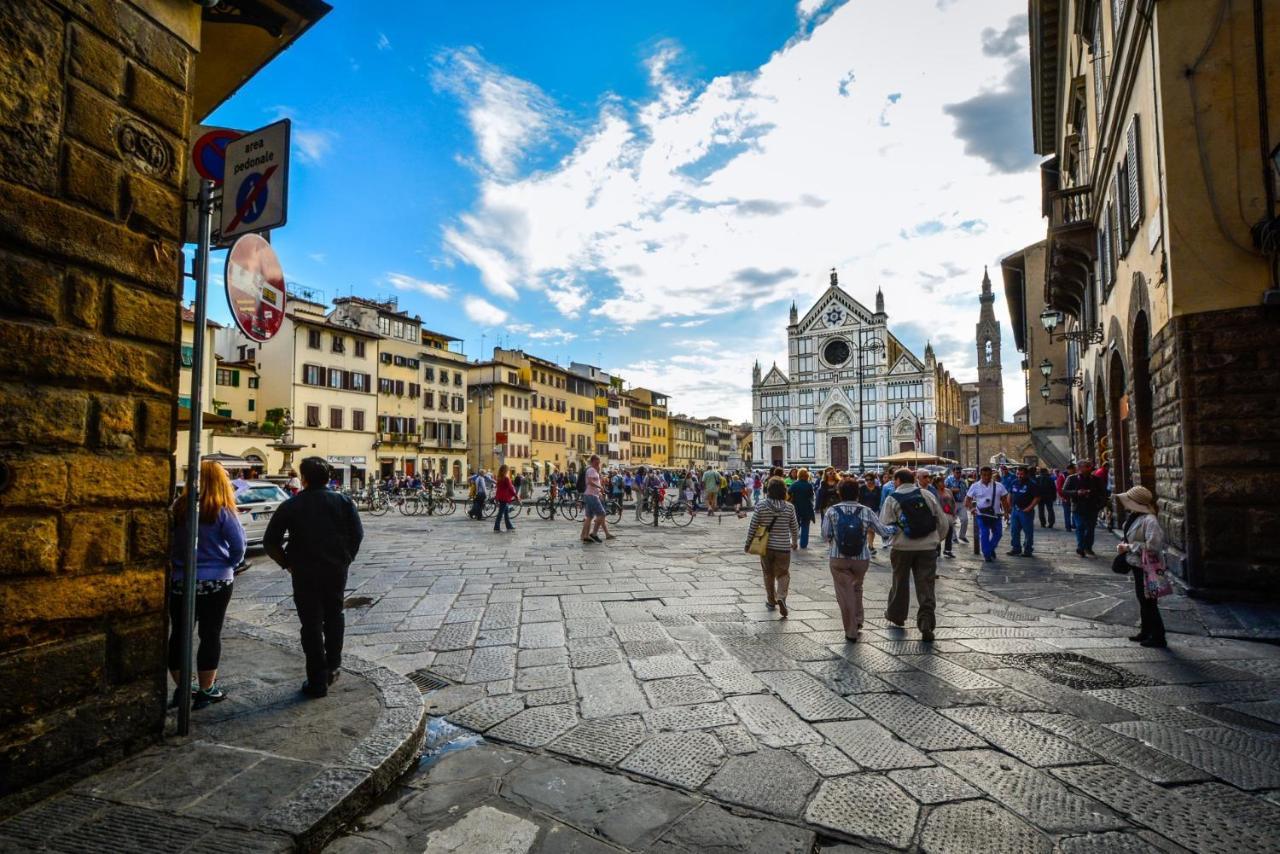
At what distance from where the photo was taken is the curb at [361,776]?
2566 millimetres

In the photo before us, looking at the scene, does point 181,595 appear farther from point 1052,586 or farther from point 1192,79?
point 1192,79

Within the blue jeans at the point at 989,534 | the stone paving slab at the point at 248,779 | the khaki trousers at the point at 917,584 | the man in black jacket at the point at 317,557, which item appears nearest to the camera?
the stone paving slab at the point at 248,779

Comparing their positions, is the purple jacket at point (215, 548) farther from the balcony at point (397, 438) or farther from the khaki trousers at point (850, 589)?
the balcony at point (397, 438)

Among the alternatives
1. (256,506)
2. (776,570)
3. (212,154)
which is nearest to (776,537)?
(776,570)

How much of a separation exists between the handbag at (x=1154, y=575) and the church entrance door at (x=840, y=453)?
194 ft

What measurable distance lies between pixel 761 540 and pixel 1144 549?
10.1 feet

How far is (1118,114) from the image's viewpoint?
10047mm

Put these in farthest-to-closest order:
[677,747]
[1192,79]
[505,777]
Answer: [1192,79], [677,747], [505,777]

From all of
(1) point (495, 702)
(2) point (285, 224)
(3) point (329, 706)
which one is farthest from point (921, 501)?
(2) point (285, 224)

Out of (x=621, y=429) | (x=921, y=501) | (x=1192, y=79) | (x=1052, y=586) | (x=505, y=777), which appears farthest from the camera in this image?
(x=621, y=429)

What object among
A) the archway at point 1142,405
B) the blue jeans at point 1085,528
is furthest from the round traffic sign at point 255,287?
the blue jeans at point 1085,528

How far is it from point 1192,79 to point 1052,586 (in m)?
5.87

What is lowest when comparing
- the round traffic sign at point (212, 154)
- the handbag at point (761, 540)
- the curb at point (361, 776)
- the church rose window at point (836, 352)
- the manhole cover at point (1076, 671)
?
the manhole cover at point (1076, 671)

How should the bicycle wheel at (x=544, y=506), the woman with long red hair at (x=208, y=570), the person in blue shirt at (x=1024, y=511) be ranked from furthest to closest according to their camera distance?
the bicycle wheel at (x=544, y=506), the person in blue shirt at (x=1024, y=511), the woman with long red hair at (x=208, y=570)
